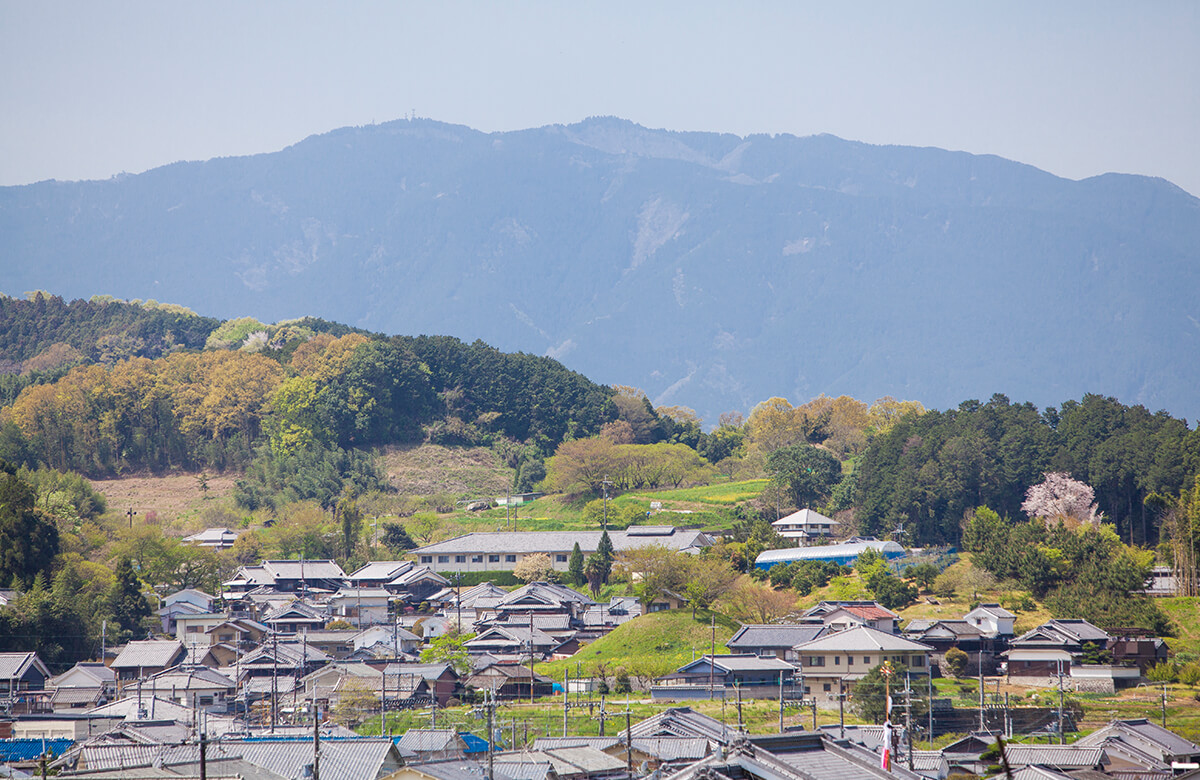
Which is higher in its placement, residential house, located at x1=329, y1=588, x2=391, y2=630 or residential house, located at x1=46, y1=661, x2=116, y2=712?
residential house, located at x1=46, y1=661, x2=116, y2=712

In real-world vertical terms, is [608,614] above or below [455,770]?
below

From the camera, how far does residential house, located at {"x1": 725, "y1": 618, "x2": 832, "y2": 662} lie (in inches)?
1759

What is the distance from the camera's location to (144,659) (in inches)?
1790

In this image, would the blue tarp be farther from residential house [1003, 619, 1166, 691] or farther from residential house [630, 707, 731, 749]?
residential house [1003, 619, 1166, 691]

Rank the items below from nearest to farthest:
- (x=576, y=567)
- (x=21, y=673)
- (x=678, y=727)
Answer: (x=678, y=727)
(x=21, y=673)
(x=576, y=567)

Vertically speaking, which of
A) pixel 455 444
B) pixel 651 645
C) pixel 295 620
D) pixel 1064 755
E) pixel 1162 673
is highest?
pixel 455 444

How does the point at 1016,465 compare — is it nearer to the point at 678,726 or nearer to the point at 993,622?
the point at 993,622

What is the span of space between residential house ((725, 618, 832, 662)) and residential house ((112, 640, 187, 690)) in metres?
18.4

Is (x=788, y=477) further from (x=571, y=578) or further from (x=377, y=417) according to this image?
(x=377, y=417)

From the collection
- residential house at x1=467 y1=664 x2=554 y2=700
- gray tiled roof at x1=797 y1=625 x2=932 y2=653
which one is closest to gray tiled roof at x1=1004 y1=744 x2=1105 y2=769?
gray tiled roof at x1=797 y1=625 x2=932 y2=653

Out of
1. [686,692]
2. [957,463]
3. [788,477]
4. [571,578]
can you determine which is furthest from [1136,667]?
[788,477]

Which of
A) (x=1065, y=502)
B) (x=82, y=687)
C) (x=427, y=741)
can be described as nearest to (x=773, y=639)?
(x=427, y=741)

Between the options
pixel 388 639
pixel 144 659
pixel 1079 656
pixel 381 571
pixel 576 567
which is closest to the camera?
pixel 1079 656

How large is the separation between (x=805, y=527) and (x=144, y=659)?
31.9 metres
